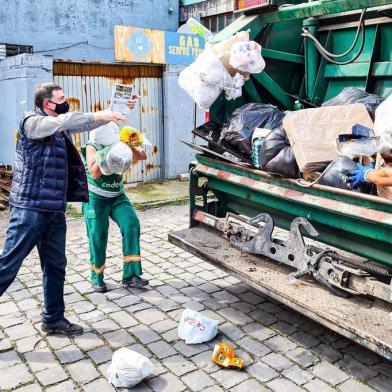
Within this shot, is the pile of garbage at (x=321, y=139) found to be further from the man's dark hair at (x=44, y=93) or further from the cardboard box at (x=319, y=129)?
the man's dark hair at (x=44, y=93)

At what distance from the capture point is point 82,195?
3.38m

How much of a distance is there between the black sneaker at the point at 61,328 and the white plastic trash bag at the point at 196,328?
716mm

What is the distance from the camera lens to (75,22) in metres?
12.5

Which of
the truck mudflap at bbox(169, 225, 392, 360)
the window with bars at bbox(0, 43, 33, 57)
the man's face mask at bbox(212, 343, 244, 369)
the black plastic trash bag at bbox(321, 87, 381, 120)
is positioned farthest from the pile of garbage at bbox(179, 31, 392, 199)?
the window with bars at bbox(0, 43, 33, 57)

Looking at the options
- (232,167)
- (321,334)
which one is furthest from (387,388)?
(232,167)

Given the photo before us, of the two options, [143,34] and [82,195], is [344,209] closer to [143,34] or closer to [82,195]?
[82,195]

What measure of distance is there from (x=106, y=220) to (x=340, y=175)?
6.26 ft

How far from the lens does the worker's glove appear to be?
281 centimetres

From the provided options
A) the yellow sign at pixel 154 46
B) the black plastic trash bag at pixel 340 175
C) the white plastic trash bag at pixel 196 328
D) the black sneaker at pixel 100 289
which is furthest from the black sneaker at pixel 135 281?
the yellow sign at pixel 154 46

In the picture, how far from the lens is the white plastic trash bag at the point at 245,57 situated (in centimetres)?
362

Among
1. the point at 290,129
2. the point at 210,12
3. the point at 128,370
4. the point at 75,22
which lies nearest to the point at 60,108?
the point at 290,129

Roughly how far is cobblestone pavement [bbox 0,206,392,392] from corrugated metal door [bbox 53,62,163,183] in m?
4.02

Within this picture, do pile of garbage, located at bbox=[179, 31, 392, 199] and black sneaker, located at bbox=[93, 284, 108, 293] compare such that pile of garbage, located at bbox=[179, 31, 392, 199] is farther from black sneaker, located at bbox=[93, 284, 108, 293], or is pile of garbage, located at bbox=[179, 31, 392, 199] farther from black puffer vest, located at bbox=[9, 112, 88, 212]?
black sneaker, located at bbox=[93, 284, 108, 293]

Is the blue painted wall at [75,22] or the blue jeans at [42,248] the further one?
the blue painted wall at [75,22]
